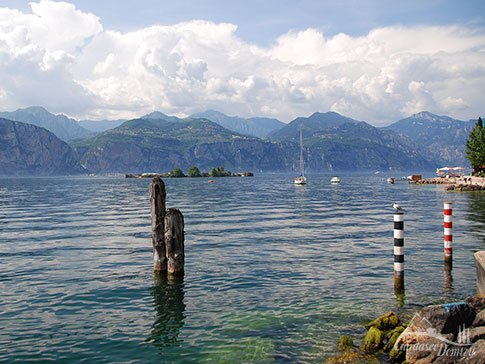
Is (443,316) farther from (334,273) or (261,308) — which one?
(334,273)

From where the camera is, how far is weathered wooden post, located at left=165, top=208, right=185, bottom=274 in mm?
15578

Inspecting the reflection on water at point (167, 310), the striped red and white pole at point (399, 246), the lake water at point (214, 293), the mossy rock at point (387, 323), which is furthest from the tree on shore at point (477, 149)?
the mossy rock at point (387, 323)

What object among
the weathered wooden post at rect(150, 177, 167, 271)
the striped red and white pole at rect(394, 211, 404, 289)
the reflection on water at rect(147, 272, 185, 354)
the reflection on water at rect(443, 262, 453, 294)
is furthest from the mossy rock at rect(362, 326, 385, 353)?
the weathered wooden post at rect(150, 177, 167, 271)

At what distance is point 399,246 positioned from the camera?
13.4m

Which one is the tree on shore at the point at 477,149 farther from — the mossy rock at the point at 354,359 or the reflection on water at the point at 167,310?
the mossy rock at the point at 354,359

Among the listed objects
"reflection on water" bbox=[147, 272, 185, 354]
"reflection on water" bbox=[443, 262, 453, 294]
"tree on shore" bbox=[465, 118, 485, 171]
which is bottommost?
"reflection on water" bbox=[147, 272, 185, 354]

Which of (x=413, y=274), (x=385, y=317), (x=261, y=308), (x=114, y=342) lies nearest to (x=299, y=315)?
(x=261, y=308)

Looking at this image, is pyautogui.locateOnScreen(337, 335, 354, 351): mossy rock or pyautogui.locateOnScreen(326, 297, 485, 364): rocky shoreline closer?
pyautogui.locateOnScreen(326, 297, 485, 364): rocky shoreline

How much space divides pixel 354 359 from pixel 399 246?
18.2 feet

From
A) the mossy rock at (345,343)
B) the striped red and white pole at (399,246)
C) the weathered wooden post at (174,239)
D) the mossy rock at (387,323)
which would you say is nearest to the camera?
the mossy rock at (345,343)

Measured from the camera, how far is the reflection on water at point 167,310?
10.5m

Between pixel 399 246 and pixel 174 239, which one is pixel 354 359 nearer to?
pixel 399 246

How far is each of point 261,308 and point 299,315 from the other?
49.5 inches

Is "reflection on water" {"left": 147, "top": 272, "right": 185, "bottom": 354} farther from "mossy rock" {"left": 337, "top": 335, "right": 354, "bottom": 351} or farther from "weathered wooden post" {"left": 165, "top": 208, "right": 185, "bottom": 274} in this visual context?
"mossy rock" {"left": 337, "top": 335, "right": 354, "bottom": 351}
